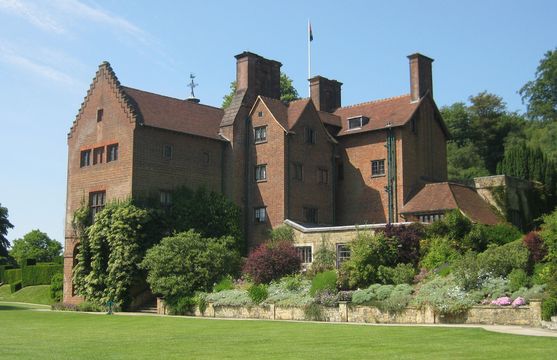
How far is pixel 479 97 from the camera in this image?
2566 inches

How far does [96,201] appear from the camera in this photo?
40.3 metres

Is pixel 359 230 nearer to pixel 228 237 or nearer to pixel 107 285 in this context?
pixel 228 237

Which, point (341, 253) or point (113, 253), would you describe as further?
point (113, 253)

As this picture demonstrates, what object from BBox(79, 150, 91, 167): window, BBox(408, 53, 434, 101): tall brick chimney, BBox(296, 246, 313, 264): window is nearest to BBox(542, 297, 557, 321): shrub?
BBox(296, 246, 313, 264): window

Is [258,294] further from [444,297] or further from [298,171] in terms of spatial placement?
[298,171]

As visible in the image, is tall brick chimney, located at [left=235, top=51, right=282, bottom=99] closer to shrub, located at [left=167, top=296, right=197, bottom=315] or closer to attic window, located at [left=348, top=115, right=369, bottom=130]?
attic window, located at [left=348, top=115, right=369, bottom=130]

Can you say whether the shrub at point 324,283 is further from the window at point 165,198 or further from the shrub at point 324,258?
the window at point 165,198

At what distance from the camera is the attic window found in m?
43.7

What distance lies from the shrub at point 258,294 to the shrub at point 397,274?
5.02 metres

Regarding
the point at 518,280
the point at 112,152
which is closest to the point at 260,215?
the point at 112,152

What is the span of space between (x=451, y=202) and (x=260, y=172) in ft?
38.1

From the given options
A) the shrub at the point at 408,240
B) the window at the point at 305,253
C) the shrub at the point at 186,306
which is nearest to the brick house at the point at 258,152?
the window at the point at 305,253

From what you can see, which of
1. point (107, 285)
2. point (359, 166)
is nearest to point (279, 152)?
point (359, 166)

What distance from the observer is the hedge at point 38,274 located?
57.0m
